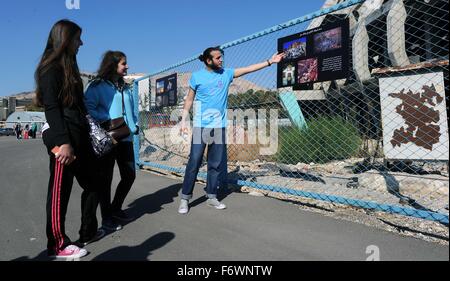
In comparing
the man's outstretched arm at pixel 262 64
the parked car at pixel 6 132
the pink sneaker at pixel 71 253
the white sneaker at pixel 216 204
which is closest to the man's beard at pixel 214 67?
the man's outstretched arm at pixel 262 64

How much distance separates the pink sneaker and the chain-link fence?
247 cm

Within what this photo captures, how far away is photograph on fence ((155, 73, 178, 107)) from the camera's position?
721 cm

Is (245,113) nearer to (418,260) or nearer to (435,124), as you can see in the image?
(435,124)

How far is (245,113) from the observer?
7102 mm

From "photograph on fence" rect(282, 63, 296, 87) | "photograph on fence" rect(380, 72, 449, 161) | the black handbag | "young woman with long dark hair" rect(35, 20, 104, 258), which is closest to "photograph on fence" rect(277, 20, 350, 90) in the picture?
"photograph on fence" rect(282, 63, 296, 87)

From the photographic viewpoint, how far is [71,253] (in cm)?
299

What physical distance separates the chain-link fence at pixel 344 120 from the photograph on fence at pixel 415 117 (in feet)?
0.04

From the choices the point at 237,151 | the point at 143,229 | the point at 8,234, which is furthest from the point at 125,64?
the point at 237,151

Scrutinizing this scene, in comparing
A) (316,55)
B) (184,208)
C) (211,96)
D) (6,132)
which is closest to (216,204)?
(184,208)

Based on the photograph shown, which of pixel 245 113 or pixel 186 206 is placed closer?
pixel 186 206

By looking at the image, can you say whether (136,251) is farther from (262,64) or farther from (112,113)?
(262,64)

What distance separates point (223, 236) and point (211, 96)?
1.71 meters
